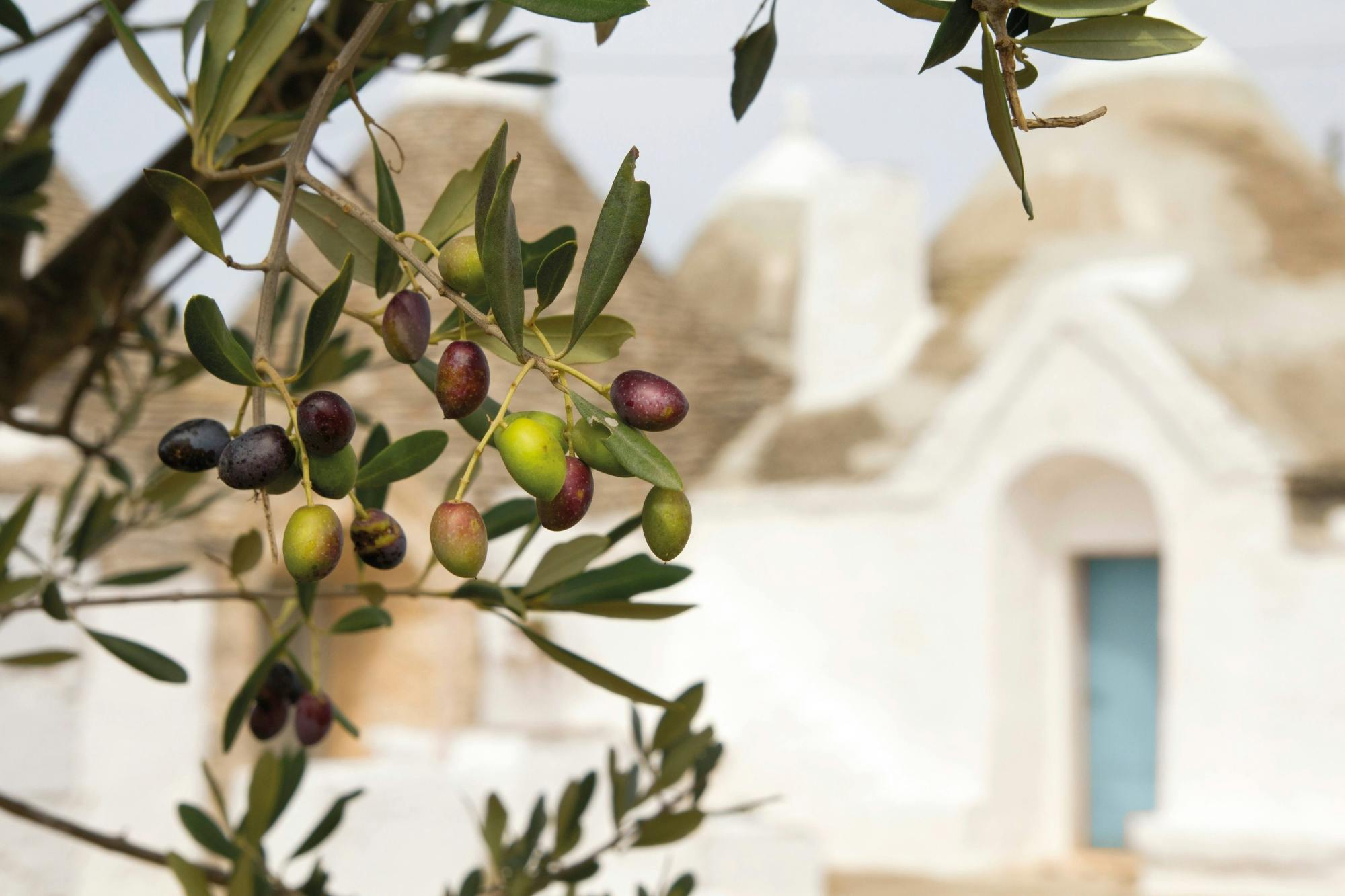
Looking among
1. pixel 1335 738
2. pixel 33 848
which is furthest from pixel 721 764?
pixel 33 848

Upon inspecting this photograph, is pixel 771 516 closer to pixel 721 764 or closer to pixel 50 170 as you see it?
pixel 721 764

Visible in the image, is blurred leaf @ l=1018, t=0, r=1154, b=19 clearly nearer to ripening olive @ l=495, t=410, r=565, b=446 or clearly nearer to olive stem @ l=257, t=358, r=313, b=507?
ripening olive @ l=495, t=410, r=565, b=446

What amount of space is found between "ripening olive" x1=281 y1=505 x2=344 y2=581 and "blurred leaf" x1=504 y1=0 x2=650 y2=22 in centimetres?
33

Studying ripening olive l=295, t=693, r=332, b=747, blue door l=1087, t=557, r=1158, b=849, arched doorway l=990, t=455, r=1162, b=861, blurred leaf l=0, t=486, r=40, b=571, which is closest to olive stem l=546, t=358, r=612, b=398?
ripening olive l=295, t=693, r=332, b=747

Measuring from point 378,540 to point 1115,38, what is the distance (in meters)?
0.60

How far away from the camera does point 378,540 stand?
37.4 inches

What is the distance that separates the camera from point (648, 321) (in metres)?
14.2

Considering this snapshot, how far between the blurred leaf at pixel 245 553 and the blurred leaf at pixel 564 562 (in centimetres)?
48

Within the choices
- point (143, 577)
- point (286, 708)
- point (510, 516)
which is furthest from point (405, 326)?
point (143, 577)

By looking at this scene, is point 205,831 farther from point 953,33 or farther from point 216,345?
point 953,33

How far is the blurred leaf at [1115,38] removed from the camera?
1.01 metres

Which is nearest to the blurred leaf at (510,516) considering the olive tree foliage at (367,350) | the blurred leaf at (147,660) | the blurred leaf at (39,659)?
the olive tree foliage at (367,350)

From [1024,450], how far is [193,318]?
1050 centimetres

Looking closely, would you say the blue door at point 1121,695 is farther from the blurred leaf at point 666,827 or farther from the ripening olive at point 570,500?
the ripening olive at point 570,500
